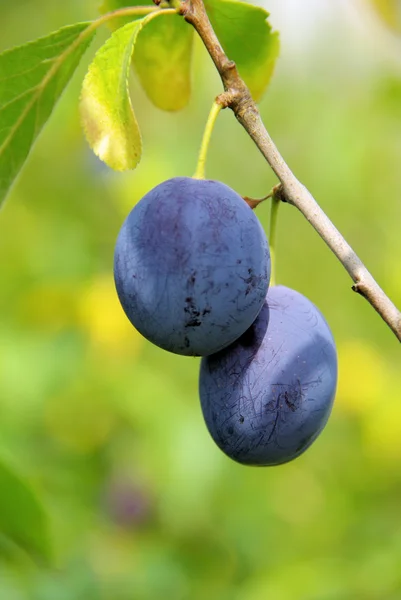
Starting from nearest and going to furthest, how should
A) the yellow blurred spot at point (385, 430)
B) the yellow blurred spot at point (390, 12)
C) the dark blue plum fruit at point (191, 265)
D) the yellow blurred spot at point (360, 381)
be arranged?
the dark blue plum fruit at point (191, 265), the yellow blurred spot at point (385, 430), the yellow blurred spot at point (390, 12), the yellow blurred spot at point (360, 381)

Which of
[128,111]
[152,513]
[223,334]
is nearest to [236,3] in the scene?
[128,111]

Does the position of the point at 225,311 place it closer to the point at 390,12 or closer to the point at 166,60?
the point at 166,60

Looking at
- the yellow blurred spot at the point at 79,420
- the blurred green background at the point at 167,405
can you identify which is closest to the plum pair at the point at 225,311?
the blurred green background at the point at 167,405

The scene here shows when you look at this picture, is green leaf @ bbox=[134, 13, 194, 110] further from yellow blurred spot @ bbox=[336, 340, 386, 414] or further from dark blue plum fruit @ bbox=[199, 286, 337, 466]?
yellow blurred spot @ bbox=[336, 340, 386, 414]

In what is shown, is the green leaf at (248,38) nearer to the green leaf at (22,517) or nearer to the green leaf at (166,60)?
the green leaf at (166,60)

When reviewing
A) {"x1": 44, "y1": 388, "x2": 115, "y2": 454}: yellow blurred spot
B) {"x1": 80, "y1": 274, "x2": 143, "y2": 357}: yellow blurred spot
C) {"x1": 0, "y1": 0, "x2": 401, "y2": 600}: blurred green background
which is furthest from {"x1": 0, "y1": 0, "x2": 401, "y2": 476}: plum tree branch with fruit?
{"x1": 80, "y1": 274, "x2": 143, "y2": 357}: yellow blurred spot

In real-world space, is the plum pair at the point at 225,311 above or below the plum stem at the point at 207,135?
below
